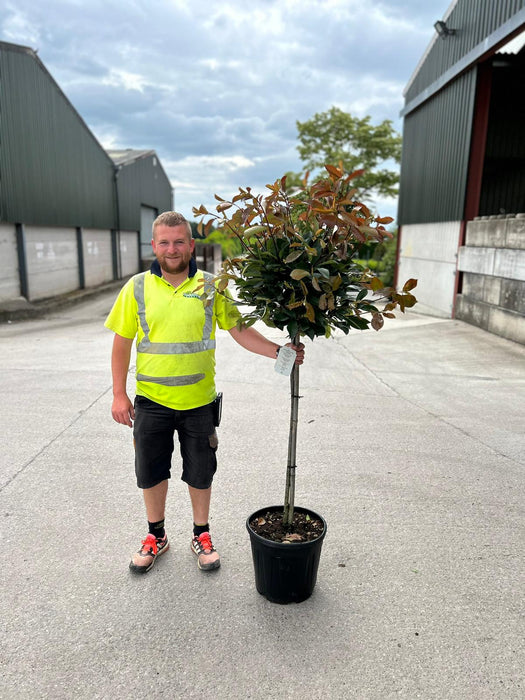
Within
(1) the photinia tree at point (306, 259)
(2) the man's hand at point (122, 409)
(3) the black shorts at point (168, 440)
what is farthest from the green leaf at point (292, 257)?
(2) the man's hand at point (122, 409)

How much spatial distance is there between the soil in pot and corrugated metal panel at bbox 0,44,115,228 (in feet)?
45.0

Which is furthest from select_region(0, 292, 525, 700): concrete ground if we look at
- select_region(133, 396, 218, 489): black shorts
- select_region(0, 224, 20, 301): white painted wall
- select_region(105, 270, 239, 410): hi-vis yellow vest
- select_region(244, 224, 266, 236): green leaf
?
select_region(0, 224, 20, 301): white painted wall

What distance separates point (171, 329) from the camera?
A: 302cm

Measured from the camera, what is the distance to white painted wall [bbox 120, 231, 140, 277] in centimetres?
2733

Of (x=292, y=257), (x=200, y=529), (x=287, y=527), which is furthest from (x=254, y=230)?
(x=200, y=529)

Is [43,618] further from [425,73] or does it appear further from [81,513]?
[425,73]

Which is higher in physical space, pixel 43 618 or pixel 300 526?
pixel 300 526

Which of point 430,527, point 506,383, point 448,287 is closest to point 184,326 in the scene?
point 430,527

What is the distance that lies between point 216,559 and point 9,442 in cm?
294

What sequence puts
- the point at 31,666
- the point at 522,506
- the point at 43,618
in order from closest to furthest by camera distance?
the point at 31,666 → the point at 43,618 → the point at 522,506

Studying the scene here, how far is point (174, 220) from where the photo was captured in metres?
2.98

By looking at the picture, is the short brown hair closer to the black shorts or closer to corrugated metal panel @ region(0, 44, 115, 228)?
the black shorts

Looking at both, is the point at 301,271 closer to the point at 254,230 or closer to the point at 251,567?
the point at 254,230

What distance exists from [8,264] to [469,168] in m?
12.6
